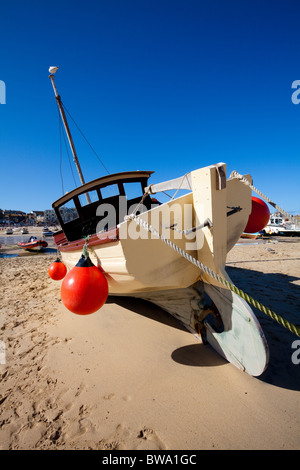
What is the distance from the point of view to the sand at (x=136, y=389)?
198 cm

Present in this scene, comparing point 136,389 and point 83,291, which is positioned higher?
point 83,291

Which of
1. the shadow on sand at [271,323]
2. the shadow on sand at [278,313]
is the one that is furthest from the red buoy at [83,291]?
the shadow on sand at [278,313]

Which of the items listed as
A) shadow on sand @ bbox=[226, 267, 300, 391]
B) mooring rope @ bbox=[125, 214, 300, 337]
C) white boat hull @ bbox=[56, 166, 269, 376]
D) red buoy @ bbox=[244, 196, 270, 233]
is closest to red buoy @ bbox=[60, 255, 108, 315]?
white boat hull @ bbox=[56, 166, 269, 376]

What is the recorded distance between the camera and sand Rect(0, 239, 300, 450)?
6.49ft

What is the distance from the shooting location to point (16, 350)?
341cm

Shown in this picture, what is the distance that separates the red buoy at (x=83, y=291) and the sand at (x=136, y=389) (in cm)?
111

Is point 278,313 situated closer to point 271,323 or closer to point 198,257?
point 271,323

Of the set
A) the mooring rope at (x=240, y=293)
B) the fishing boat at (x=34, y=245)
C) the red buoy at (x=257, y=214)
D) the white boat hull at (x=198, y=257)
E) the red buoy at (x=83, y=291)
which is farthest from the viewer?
the fishing boat at (x=34, y=245)

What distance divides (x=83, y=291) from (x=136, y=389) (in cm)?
142

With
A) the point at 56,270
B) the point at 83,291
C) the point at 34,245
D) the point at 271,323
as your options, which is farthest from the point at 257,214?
the point at 34,245

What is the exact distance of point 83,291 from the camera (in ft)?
7.64

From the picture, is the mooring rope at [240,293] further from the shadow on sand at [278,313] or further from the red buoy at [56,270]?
the red buoy at [56,270]

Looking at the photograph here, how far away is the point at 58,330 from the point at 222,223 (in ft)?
11.9

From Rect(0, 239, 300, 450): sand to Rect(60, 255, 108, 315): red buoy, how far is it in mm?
1106
